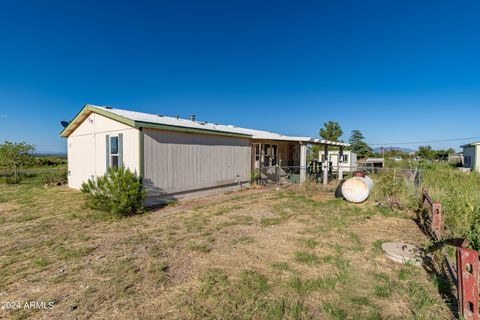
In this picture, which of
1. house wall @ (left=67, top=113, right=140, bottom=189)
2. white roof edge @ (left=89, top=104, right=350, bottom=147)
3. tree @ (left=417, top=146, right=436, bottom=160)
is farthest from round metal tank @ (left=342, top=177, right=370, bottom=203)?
tree @ (left=417, top=146, right=436, bottom=160)

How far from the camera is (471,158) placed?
69.3 feet

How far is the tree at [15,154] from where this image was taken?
13617mm

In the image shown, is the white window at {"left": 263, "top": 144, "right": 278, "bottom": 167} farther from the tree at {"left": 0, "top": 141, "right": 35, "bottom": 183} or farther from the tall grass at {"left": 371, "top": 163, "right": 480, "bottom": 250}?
the tree at {"left": 0, "top": 141, "right": 35, "bottom": 183}

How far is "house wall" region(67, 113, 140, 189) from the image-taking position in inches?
296

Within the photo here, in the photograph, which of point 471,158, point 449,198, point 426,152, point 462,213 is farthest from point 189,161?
point 426,152

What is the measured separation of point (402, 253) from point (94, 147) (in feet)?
34.5

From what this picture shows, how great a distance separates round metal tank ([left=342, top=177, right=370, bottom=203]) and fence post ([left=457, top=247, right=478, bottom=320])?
5611mm

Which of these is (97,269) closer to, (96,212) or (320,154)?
(96,212)

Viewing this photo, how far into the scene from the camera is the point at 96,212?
6.88 meters

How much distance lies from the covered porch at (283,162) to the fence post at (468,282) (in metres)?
9.20

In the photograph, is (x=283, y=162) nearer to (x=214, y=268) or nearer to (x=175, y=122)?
(x=175, y=122)

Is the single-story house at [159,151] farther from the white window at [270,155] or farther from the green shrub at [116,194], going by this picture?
the white window at [270,155]

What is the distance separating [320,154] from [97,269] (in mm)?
20688

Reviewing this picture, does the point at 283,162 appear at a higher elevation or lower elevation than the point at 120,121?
lower
